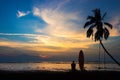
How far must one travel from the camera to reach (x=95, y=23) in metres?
41.6

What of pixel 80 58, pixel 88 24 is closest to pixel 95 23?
pixel 88 24
